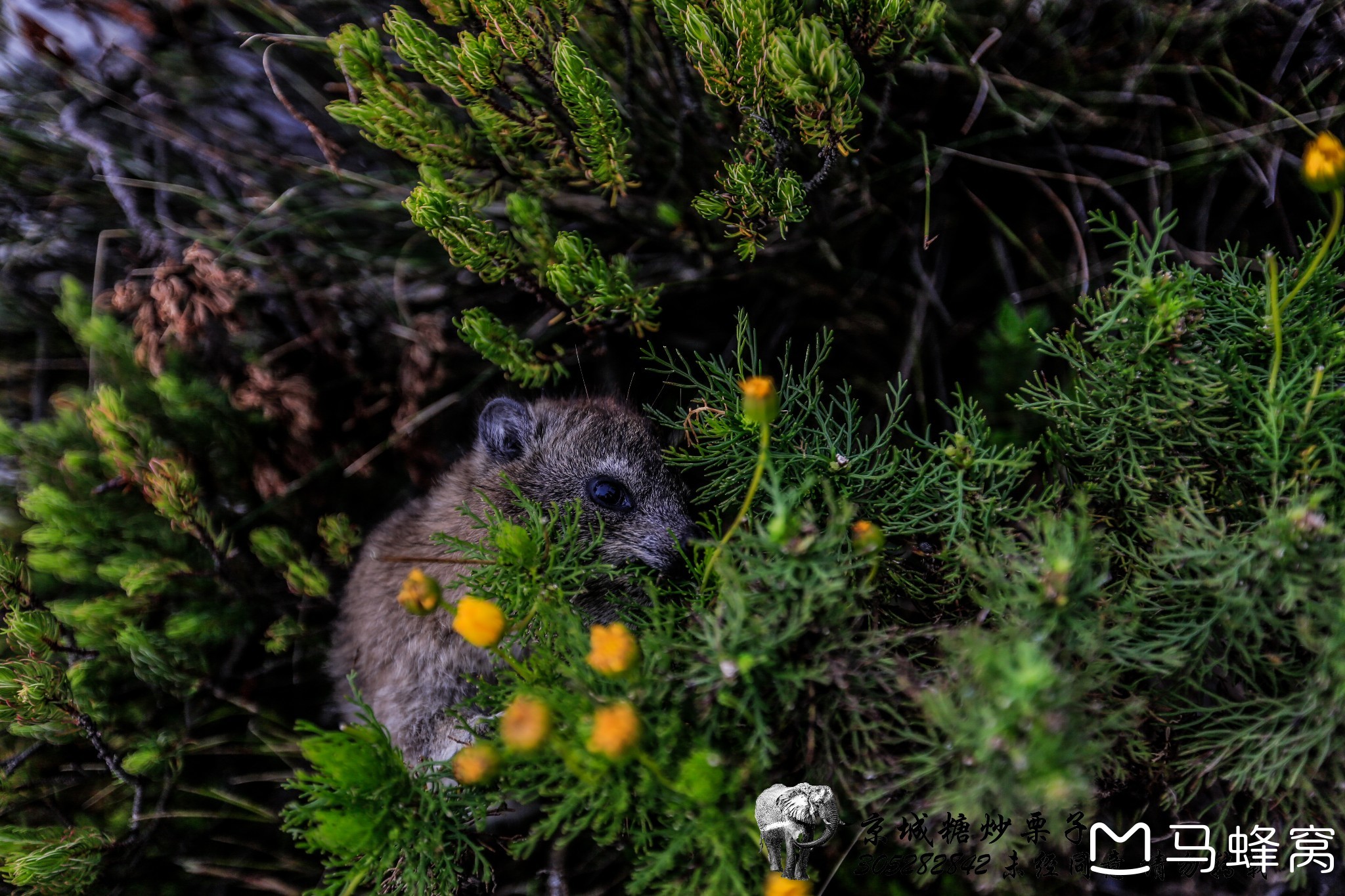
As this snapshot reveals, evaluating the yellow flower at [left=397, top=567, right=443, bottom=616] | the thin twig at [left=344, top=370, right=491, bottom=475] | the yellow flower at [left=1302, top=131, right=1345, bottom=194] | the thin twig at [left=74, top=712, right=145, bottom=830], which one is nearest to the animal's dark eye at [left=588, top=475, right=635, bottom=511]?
the thin twig at [left=344, top=370, right=491, bottom=475]

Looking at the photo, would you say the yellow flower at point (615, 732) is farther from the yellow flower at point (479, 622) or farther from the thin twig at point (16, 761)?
the thin twig at point (16, 761)

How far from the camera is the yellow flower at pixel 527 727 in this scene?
4.05ft

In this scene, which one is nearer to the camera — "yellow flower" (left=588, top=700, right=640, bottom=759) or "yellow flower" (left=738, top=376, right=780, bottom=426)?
"yellow flower" (left=588, top=700, right=640, bottom=759)

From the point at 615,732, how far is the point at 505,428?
1.45m

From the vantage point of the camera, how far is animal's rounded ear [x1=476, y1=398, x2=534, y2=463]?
8.18 feet

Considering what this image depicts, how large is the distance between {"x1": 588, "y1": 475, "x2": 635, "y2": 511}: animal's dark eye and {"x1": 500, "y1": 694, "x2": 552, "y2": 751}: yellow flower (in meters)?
1.04

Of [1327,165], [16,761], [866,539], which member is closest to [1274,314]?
[1327,165]

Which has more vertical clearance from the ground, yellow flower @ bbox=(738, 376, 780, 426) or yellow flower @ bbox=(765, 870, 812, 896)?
yellow flower @ bbox=(738, 376, 780, 426)

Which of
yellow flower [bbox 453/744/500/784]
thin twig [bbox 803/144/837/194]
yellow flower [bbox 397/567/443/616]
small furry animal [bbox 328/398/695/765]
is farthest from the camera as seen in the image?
small furry animal [bbox 328/398/695/765]

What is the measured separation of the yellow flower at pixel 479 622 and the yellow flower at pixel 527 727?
0.15 meters

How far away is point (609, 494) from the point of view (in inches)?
90.7

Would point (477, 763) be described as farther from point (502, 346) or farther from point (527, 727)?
point (502, 346)

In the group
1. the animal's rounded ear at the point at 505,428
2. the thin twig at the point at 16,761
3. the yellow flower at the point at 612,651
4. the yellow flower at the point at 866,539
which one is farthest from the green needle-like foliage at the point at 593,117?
the thin twig at the point at 16,761

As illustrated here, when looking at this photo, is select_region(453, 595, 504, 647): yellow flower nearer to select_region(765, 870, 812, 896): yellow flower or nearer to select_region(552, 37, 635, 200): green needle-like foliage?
select_region(765, 870, 812, 896): yellow flower
